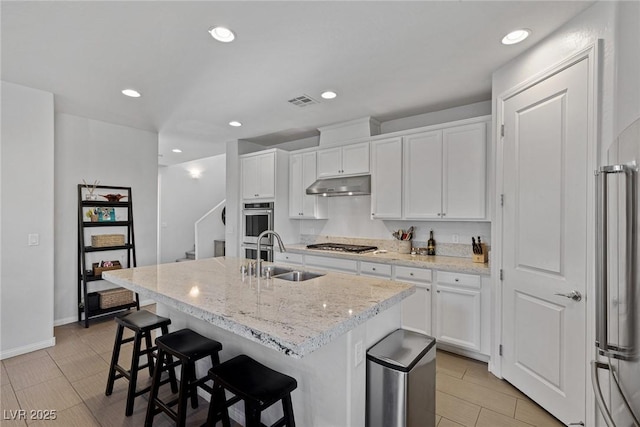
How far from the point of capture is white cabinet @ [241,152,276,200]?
15.4 ft

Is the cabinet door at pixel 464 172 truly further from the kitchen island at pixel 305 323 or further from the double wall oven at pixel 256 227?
the double wall oven at pixel 256 227

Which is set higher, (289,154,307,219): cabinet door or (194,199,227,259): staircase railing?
(289,154,307,219): cabinet door

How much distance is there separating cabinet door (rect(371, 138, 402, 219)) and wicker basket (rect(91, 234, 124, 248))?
3514 millimetres

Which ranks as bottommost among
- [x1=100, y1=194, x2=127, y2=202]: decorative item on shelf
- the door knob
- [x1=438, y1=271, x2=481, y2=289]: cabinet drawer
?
[x1=438, y1=271, x2=481, y2=289]: cabinet drawer

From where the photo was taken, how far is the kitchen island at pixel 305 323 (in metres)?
1.23

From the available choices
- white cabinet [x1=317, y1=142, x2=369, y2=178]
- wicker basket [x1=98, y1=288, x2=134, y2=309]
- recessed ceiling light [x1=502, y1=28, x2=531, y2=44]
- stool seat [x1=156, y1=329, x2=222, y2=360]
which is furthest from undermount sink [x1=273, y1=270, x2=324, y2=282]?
wicker basket [x1=98, y1=288, x2=134, y2=309]

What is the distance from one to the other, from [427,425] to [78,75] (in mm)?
3945

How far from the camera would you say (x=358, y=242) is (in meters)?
4.31

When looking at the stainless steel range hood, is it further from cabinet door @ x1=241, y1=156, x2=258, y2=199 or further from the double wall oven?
cabinet door @ x1=241, y1=156, x2=258, y2=199

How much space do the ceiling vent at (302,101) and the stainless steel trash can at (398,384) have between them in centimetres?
264

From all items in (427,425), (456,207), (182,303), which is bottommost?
(427,425)

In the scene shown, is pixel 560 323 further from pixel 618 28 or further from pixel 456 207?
pixel 618 28

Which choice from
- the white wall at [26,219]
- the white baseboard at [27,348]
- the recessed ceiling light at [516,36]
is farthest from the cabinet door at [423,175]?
the white baseboard at [27,348]

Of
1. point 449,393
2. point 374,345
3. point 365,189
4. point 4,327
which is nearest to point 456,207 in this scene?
point 365,189
